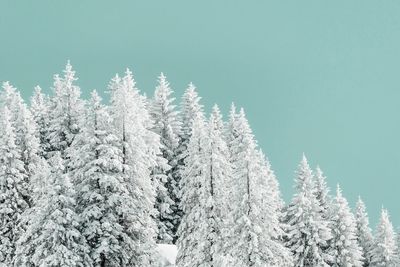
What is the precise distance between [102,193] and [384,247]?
49.1 meters

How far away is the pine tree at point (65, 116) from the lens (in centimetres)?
7119

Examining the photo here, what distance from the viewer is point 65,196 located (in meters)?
46.6

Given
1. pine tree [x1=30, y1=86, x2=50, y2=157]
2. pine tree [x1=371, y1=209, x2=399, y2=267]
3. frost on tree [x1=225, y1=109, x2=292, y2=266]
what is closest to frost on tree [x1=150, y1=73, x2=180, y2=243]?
pine tree [x1=30, y1=86, x2=50, y2=157]

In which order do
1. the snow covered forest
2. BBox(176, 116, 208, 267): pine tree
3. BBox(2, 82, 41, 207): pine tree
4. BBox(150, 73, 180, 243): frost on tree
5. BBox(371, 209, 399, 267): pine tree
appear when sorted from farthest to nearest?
BBox(371, 209, 399, 267): pine tree → BBox(150, 73, 180, 243): frost on tree → BBox(2, 82, 41, 207): pine tree → BBox(176, 116, 208, 267): pine tree → the snow covered forest

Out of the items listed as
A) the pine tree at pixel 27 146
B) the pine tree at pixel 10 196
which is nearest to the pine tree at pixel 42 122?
the pine tree at pixel 27 146

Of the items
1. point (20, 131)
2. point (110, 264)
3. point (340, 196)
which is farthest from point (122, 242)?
point (340, 196)

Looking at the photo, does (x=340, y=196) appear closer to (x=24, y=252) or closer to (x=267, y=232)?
(x=267, y=232)

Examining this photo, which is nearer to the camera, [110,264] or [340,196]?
[110,264]

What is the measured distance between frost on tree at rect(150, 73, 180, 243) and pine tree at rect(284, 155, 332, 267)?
11.6m

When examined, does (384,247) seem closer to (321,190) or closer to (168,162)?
(321,190)

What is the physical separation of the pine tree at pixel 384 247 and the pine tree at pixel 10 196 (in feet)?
154

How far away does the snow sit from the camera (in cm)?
5738

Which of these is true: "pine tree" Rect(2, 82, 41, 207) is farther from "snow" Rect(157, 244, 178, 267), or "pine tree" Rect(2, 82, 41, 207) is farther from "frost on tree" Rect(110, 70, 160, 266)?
"snow" Rect(157, 244, 178, 267)

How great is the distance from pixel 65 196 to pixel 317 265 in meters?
31.2
